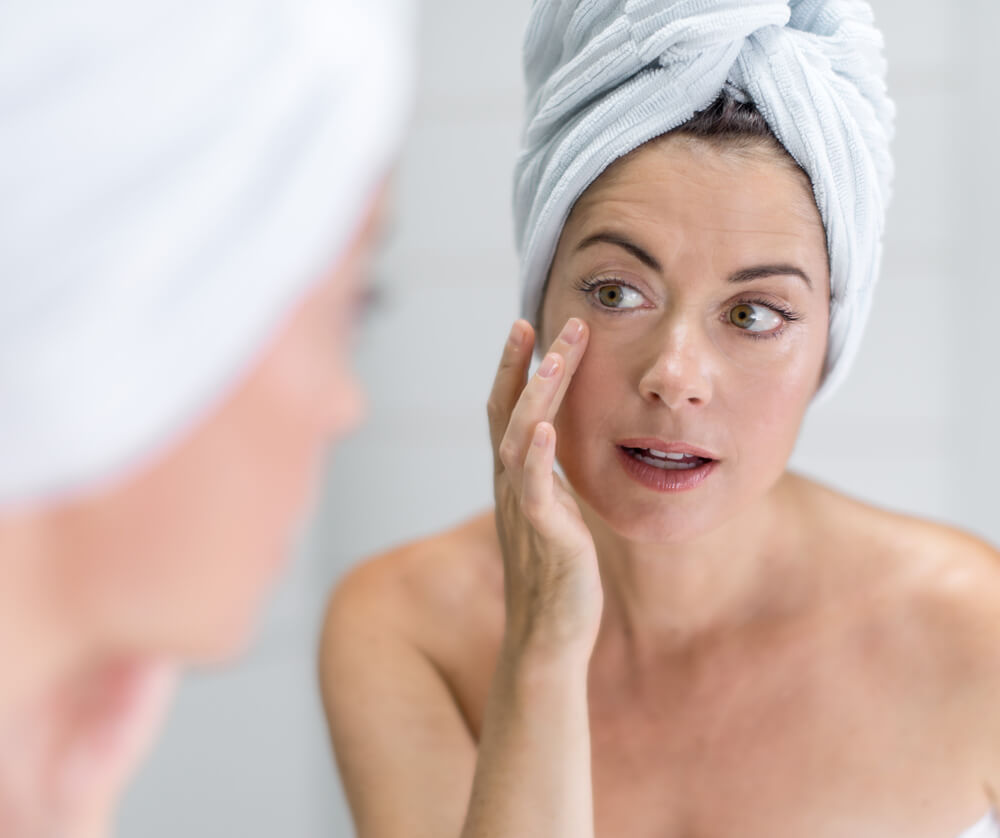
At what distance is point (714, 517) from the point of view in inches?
37.9

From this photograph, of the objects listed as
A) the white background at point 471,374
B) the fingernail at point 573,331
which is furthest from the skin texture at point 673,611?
the white background at point 471,374

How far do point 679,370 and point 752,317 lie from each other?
9 cm

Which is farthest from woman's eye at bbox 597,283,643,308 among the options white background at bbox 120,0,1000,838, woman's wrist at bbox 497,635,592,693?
white background at bbox 120,0,1000,838

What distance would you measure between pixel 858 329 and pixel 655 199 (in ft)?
0.80

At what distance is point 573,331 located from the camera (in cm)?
94

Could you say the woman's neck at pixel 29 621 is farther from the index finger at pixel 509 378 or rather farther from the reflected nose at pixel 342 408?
the index finger at pixel 509 378

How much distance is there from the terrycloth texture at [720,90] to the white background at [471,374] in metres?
0.84

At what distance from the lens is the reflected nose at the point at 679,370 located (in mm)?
885

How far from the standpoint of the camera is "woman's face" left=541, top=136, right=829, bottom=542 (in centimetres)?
90

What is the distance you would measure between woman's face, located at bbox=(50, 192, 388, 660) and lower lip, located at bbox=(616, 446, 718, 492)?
1.80 feet

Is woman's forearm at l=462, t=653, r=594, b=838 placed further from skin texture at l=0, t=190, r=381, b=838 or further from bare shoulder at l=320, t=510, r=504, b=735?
skin texture at l=0, t=190, r=381, b=838

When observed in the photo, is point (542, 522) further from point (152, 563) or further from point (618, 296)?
point (152, 563)

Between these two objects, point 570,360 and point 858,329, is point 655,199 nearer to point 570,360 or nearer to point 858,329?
point 570,360

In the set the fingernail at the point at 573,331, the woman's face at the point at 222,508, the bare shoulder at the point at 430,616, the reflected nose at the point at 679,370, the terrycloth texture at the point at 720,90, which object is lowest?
the woman's face at the point at 222,508
